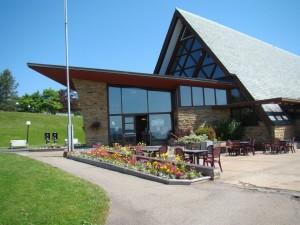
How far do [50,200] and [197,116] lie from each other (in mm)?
15059

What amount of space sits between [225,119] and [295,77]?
1130cm

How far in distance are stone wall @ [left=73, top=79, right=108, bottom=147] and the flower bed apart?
543 cm

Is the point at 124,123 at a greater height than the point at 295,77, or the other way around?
Result: the point at 295,77

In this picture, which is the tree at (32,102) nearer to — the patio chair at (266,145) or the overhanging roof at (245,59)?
the overhanging roof at (245,59)

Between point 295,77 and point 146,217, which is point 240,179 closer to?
point 146,217

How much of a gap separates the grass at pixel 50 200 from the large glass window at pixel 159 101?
1168 cm

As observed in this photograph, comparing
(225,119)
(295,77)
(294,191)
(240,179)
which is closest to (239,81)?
(225,119)

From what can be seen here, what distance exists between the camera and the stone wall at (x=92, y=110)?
60.0 ft

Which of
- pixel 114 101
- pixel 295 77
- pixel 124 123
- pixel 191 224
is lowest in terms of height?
pixel 191 224

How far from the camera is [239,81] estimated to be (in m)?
19.9

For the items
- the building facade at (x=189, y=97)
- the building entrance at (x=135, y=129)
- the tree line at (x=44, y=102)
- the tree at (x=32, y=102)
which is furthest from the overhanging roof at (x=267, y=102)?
the tree at (x=32, y=102)

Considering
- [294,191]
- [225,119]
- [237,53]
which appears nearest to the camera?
[294,191]

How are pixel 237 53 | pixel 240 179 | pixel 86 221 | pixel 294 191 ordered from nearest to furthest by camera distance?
pixel 86 221 → pixel 294 191 → pixel 240 179 → pixel 237 53

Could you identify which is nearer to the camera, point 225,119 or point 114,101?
point 114,101
